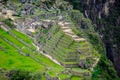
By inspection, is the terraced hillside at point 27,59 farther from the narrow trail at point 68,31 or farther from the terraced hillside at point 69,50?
the narrow trail at point 68,31

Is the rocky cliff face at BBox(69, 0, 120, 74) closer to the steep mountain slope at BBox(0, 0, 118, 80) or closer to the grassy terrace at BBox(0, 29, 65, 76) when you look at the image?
the steep mountain slope at BBox(0, 0, 118, 80)

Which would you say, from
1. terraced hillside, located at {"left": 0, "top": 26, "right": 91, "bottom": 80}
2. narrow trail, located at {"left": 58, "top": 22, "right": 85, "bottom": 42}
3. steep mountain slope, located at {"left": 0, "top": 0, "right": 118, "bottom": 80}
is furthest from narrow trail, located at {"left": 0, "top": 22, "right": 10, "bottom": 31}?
narrow trail, located at {"left": 58, "top": 22, "right": 85, "bottom": 42}

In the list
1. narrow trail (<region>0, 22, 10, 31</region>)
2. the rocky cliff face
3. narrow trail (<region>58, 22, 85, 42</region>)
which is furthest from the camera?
the rocky cliff face

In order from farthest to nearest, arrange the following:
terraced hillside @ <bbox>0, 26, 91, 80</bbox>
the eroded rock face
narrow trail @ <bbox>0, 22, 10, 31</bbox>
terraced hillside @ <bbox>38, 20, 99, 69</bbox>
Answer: the eroded rock face < narrow trail @ <bbox>0, 22, 10, 31</bbox> < terraced hillside @ <bbox>38, 20, 99, 69</bbox> < terraced hillside @ <bbox>0, 26, 91, 80</bbox>

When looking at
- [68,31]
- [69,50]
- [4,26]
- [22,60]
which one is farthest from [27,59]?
[4,26]

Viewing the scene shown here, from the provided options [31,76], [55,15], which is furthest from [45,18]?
[31,76]

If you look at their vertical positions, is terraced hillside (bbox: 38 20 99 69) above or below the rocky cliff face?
above

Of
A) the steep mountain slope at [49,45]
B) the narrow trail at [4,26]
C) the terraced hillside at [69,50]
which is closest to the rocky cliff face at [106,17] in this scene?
the steep mountain slope at [49,45]

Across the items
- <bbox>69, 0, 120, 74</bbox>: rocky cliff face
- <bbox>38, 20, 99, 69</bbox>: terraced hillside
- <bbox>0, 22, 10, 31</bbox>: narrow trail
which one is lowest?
<bbox>69, 0, 120, 74</bbox>: rocky cliff face

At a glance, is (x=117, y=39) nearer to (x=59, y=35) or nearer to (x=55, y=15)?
(x=55, y=15)
